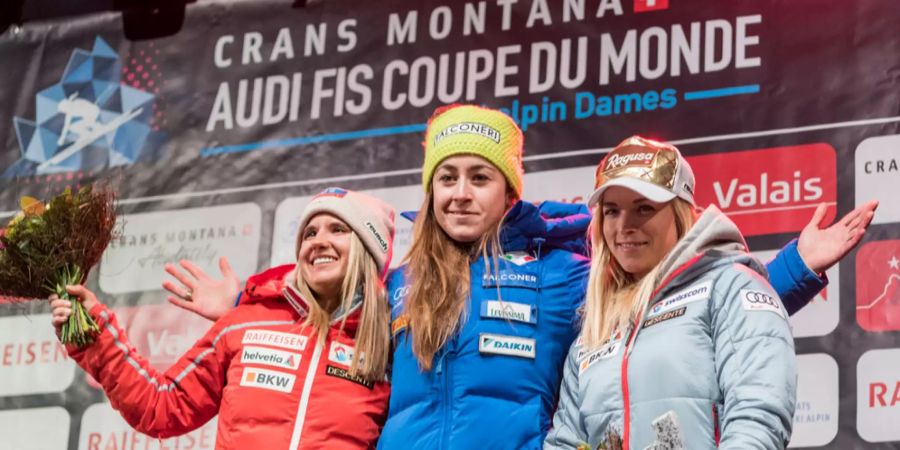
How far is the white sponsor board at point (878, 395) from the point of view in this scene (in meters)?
3.41

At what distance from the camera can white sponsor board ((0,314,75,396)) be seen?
446 cm

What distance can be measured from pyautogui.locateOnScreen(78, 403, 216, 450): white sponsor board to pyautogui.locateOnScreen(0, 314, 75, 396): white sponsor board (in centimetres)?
16

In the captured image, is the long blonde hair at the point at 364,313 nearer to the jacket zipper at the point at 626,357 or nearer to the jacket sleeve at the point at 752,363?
the jacket zipper at the point at 626,357

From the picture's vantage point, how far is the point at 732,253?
2.69 m

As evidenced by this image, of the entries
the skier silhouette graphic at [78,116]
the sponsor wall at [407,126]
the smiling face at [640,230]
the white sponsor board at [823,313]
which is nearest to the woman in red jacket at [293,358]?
the smiling face at [640,230]

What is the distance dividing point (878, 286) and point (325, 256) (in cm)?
150

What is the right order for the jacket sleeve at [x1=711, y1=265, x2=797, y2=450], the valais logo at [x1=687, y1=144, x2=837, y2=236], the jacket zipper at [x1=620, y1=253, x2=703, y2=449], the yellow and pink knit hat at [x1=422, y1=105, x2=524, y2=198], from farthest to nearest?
1. the valais logo at [x1=687, y1=144, x2=837, y2=236]
2. the yellow and pink knit hat at [x1=422, y1=105, x2=524, y2=198]
3. the jacket zipper at [x1=620, y1=253, x2=703, y2=449]
4. the jacket sleeve at [x1=711, y1=265, x2=797, y2=450]

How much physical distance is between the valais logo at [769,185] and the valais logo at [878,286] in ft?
0.51

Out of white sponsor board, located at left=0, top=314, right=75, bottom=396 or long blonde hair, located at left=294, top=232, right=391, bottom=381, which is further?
white sponsor board, located at left=0, top=314, right=75, bottom=396

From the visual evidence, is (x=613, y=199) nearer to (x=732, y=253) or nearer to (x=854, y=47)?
(x=732, y=253)

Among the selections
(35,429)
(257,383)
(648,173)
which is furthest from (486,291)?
(35,429)

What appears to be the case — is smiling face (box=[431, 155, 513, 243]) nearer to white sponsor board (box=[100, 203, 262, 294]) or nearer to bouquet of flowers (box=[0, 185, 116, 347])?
bouquet of flowers (box=[0, 185, 116, 347])

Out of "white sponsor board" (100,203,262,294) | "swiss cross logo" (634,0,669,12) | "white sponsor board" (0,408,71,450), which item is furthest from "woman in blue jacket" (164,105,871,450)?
"white sponsor board" (0,408,71,450)

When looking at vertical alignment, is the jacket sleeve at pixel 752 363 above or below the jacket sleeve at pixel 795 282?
below
